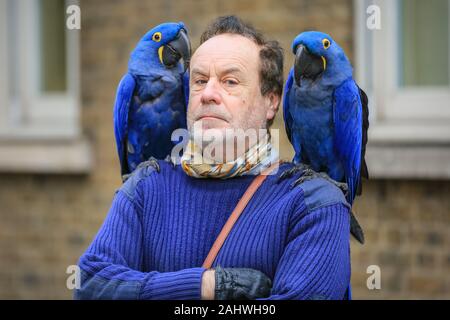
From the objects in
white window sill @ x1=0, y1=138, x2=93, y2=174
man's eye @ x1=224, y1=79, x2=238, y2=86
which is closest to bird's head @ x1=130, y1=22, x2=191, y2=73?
man's eye @ x1=224, y1=79, x2=238, y2=86

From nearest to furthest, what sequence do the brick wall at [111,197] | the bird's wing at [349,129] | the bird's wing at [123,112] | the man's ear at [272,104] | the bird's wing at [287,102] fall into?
the man's ear at [272,104] < the bird's wing at [349,129] < the bird's wing at [287,102] < the bird's wing at [123,112] < the brick wall at [111,197]

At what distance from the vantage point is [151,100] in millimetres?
2580

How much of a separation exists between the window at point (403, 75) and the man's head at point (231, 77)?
7.93 feet

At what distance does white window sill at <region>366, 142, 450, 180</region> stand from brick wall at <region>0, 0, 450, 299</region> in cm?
8

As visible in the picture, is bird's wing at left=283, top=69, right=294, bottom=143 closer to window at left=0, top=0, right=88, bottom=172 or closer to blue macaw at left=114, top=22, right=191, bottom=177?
blue macaw at left=114, top=22, right=191, bottom=177

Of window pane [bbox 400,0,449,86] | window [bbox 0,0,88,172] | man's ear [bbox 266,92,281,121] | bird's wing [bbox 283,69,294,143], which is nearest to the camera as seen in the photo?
man's ear [bbox 266,92,281,121]

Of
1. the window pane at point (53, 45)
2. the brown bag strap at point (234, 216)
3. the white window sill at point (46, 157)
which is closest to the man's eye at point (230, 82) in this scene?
the brown bag strap at point (234, 216)

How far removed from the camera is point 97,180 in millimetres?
5133

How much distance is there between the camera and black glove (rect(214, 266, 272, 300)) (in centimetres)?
181

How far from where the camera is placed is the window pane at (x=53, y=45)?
5.61m

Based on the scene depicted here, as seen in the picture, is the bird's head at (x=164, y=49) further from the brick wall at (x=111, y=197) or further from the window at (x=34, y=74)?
the window at (x=34, y=74)

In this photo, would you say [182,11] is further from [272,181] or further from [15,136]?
[272,181]

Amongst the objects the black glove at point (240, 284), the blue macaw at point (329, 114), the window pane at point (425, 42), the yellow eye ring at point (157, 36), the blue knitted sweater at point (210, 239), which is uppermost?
the window pane at point (425, 42)

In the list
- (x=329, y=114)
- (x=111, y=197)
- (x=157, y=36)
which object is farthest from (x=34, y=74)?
(x=329, y=114)
